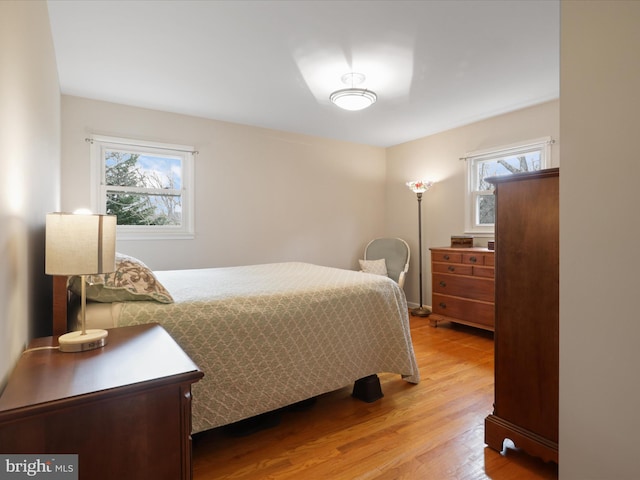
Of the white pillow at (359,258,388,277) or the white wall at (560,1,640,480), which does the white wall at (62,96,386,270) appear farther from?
the white wall at (560,1,640,480)

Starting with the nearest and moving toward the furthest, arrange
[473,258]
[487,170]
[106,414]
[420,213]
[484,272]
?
[106,414]
[484,272]
[473,258]
[487,170]
[420,213]

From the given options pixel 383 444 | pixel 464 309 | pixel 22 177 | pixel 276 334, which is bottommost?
pixel 383 444

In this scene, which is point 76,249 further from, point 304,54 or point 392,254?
point 392,254

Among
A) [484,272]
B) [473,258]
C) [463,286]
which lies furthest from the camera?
[463,286]

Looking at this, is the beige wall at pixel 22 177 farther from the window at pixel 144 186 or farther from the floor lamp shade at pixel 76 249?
the window at pixel 144 186

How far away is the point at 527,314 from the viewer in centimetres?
164

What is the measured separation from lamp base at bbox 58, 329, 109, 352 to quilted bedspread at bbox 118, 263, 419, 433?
0.31 metres

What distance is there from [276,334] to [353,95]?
6.89ft

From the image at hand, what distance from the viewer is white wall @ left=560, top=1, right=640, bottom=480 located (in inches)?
43.6

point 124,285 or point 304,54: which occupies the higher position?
point 304,54

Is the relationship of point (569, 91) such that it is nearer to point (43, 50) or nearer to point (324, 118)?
point (43, 50)

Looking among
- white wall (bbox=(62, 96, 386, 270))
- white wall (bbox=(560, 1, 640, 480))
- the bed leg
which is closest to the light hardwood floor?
the bed leg

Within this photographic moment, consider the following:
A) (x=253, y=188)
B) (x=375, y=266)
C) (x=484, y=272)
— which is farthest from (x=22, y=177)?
(x=375, y=266)

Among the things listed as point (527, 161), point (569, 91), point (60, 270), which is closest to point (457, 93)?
point (527, 161)
